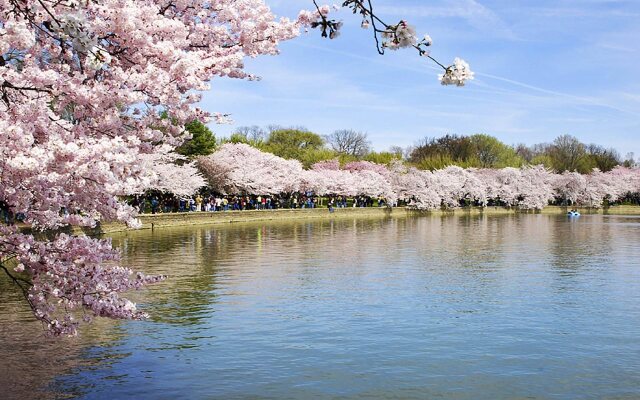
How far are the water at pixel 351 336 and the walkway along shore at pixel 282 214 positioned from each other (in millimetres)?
14302

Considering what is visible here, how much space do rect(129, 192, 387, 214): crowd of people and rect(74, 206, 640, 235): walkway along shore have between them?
1.86 meters

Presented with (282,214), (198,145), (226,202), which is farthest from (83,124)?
(198,145)

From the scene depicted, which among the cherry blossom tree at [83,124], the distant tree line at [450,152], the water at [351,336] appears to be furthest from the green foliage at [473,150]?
the cherry blossom tree at [83,124]

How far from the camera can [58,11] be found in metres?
8.33

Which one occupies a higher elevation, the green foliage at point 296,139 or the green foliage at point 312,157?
the green foliage at point 296,139

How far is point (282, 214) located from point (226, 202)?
5.86m

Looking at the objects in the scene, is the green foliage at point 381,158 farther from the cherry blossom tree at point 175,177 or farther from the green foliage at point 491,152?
the cherry blossom tree at point 175,177

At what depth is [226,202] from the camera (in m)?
65.8

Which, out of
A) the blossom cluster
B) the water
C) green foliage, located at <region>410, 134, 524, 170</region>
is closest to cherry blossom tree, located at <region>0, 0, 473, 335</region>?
the blossom cluster

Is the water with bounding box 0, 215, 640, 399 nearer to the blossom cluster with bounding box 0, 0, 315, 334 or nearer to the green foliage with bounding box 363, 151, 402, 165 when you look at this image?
the blossom cluster with bounding box 0, 0, 315, 334

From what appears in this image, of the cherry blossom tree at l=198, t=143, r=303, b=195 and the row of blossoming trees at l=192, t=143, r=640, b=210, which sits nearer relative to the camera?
the cherry blossom tree at l=198, t=143, r=303, b=195

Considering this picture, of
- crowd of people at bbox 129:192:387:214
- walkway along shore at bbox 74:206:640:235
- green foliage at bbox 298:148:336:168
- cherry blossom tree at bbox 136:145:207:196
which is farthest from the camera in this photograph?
green foliage at bbox 298:148:336:168

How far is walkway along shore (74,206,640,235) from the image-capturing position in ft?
157

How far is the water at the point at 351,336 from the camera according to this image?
12383mm
